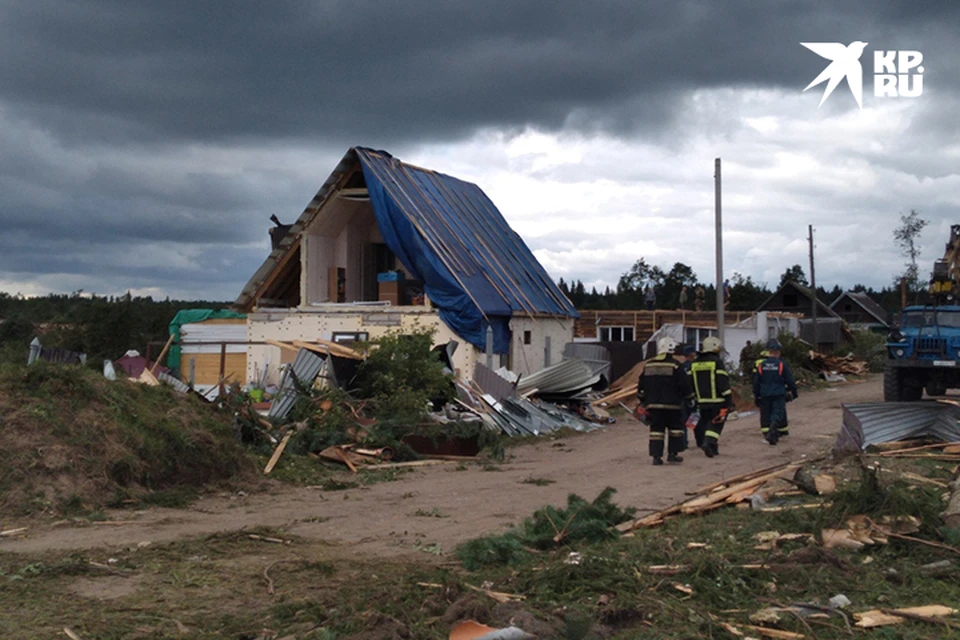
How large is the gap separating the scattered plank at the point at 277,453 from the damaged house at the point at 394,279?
26.1 ft

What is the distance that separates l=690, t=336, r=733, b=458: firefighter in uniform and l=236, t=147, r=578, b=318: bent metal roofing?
941 cm

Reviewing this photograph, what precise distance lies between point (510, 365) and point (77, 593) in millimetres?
18934

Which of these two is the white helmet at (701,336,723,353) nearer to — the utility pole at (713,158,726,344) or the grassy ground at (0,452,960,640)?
the grassy ground at (0,452,960,640)

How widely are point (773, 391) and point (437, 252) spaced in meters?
10.2

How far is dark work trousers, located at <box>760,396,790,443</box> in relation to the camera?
1600 cm

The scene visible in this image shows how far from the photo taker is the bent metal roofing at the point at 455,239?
79.6 ft

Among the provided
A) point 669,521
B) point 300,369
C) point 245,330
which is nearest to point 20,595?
point 669,521

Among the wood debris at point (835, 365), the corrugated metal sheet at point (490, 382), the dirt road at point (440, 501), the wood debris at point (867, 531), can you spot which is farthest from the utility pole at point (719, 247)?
the wood debris at point (867, 531)

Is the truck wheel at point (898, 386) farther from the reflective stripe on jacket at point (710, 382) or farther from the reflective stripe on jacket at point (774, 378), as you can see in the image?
the reflective stripe on jacket at point (710, 382)

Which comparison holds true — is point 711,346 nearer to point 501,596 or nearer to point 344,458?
point 344,458

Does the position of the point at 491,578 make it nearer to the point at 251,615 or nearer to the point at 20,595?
the point at 251,615

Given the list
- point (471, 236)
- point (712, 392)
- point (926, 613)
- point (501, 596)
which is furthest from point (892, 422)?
point (471, 236)

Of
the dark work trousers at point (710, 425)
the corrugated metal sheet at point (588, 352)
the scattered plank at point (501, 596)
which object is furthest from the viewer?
the corrugated metal sheet at point (588, 352)

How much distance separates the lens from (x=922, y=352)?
22.3 meters
